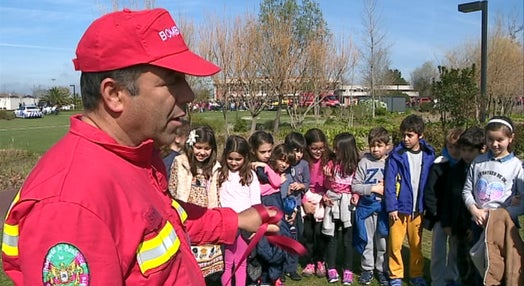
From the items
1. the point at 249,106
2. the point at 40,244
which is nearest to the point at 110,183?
the point at 40,244

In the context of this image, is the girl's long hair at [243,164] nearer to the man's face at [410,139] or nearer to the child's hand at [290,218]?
the child's hand at [290,218]

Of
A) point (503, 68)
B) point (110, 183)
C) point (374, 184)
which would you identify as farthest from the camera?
point (503, 68)

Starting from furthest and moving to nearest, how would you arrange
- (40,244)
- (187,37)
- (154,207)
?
(187,37)
(154,207)
(40,244)

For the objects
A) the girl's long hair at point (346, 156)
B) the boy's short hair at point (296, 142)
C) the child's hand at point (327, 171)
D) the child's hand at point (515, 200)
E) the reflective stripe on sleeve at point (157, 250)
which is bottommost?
the child's hand at point (515, 200)

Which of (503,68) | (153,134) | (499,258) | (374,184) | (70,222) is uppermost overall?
(503,68)

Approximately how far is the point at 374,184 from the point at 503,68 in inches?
1047

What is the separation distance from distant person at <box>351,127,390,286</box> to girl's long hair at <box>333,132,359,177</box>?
9cm

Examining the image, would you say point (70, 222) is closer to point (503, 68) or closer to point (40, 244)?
point (40, 244)

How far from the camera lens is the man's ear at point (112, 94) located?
1.36 meters

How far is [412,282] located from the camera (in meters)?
5.29

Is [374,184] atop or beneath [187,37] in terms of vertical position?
beneath

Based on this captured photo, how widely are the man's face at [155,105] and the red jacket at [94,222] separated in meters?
0.05

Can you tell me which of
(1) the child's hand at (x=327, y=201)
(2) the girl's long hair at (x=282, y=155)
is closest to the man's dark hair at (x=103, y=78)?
(2) the girl's long hair at (x=282, y=155)

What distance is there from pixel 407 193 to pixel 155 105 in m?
4.15
